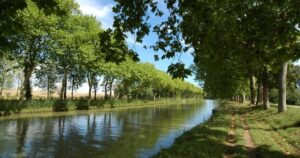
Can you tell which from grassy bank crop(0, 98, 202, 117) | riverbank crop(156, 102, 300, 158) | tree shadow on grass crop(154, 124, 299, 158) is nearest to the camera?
tree shadow on grass crop(154, 124, 299, 158)

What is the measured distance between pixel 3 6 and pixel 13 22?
414mm

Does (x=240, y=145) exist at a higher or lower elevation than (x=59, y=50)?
lower

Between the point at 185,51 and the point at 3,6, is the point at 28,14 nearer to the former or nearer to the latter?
the point at 185,51

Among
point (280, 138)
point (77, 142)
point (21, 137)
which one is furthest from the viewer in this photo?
point (21, 137)

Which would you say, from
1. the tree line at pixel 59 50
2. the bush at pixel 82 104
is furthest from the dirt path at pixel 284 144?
the bush at pixel 82 104

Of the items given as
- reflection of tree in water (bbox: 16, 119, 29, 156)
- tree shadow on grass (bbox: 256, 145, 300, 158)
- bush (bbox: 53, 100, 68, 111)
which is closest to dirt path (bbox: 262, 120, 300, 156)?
tree shadow on grass (bbox: 256, 145, 300, 158)

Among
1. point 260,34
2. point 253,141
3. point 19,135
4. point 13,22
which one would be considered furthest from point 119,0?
point 19,135

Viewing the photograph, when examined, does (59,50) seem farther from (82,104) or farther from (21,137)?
(21,137)

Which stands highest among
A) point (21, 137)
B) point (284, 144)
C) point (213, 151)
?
A: point (213, 151)

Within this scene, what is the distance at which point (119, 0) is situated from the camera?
10.1m

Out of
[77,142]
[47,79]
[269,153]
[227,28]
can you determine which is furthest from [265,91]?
[47,79]

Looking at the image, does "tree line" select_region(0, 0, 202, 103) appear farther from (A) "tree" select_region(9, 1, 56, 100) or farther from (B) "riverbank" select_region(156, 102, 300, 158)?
(B) "riverbank" select_region(156, 102, 300, 158)

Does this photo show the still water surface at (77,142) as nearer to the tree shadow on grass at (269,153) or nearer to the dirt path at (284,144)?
the tree shadow on grass at (269,153)

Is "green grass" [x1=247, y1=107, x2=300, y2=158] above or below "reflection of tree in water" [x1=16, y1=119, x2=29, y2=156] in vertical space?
above
